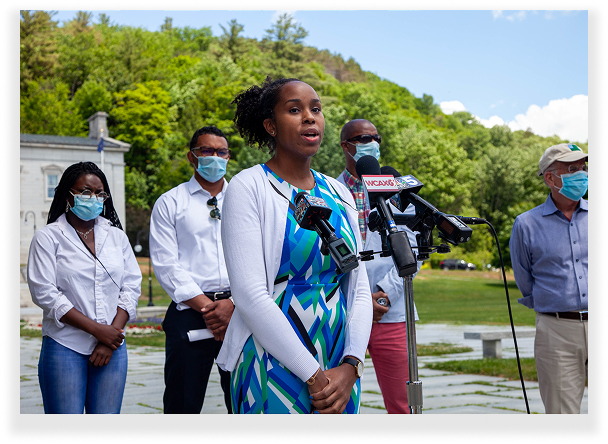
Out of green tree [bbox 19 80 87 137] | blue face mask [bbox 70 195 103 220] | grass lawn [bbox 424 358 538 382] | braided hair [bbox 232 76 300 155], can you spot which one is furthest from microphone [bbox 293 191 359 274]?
green tree [bbox 19 80 87 137]

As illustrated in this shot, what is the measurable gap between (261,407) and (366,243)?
7.30ft

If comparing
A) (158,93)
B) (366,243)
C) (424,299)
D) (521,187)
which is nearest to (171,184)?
(158,93)

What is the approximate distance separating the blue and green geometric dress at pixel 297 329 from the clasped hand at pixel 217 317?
5.01ft

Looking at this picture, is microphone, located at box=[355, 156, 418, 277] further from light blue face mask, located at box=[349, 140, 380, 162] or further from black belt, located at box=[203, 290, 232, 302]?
light blue face mask, located at box=[349, 140, 380, 162]

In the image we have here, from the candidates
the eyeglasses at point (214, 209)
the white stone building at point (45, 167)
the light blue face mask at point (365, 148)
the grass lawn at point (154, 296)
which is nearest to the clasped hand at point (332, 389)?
the eyeglasses at point (214, 209)

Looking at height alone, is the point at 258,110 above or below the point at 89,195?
above

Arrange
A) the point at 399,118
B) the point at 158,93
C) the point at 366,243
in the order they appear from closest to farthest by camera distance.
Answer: the point at 366,243, the point at 158,93, the point at 399,118

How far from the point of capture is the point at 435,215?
9.31ft

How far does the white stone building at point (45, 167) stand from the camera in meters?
38.1

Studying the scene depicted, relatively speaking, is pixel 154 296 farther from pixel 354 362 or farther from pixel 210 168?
pixel 354 362

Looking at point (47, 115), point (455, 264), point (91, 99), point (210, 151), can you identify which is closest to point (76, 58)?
point (91, 99)

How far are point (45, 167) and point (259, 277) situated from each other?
39.5 meters

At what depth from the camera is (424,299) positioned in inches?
1421

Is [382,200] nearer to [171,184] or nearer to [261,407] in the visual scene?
[261,407]
